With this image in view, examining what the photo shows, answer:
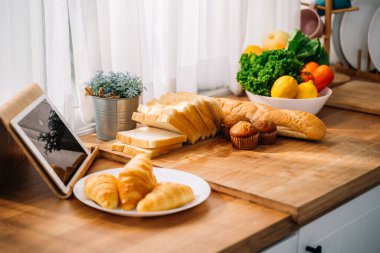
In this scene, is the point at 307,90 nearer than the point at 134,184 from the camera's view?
No

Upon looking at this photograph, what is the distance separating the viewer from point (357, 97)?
7.32ft

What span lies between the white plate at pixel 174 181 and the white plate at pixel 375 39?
4.46 ft

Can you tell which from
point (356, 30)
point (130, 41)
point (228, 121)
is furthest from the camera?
point (356, 30)

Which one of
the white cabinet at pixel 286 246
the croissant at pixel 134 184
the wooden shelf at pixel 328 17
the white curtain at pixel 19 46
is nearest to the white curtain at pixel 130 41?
the white curtain at pixel 19 46

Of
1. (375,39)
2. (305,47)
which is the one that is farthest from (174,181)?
(375,39)

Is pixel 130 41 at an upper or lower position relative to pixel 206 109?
upper

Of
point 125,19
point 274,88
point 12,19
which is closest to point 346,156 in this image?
point 274,88

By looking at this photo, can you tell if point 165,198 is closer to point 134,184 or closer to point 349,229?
point 134,184

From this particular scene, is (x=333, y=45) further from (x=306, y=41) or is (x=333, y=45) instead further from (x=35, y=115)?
(x=35, y=115)

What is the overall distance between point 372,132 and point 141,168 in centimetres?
87

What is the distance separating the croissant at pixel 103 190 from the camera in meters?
1.29

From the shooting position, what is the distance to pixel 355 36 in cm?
265

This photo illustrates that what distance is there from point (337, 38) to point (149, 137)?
1.36 m

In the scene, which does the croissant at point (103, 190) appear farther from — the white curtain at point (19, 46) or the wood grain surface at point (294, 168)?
the white curtain at point (19, 46)
